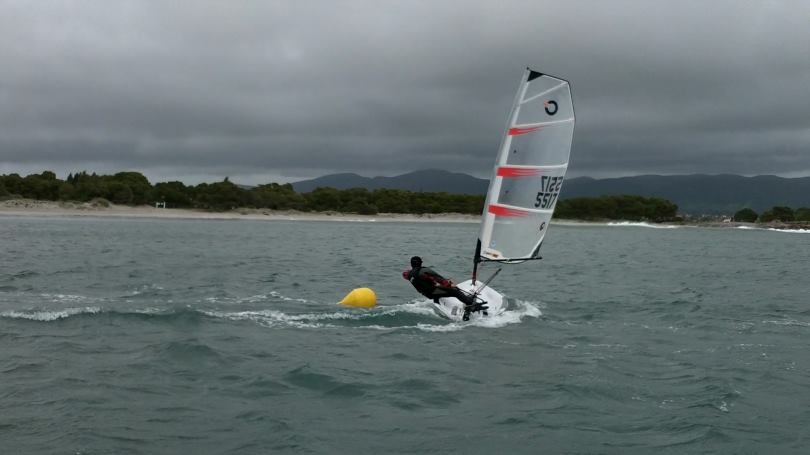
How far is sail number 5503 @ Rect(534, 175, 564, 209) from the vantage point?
64.4ft

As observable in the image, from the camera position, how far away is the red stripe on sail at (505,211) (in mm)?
19688

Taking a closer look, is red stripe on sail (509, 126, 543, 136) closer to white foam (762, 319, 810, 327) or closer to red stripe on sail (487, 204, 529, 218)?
red stripe on sail (487, 204, 529, 218)

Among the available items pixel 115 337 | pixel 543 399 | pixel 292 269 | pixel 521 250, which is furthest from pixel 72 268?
pixel 543 399

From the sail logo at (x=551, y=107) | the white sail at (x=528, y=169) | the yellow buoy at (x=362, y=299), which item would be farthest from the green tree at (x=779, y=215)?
the yellow buoy at (x=362, y=299)

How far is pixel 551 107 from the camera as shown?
1889 centimetres

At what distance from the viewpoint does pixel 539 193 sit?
64.8ft

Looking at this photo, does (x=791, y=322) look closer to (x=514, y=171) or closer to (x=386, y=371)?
(x=514, y=171)

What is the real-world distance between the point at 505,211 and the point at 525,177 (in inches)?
42.1

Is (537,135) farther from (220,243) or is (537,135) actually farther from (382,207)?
(382,207)

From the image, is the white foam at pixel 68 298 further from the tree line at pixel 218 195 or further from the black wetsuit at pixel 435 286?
the tree line at pixel 218 195

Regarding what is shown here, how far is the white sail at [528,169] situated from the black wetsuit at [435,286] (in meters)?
1.49

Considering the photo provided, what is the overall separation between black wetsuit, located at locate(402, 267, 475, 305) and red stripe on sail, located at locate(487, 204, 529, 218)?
2313 millimetres

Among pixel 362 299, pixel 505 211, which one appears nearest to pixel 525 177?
pixel 505 211

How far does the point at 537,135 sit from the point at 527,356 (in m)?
6.31
